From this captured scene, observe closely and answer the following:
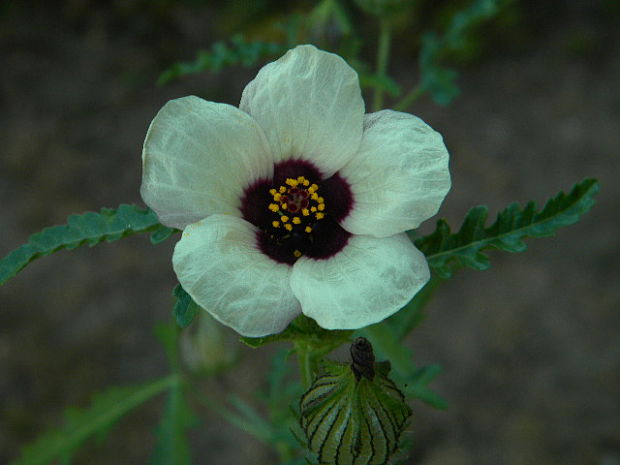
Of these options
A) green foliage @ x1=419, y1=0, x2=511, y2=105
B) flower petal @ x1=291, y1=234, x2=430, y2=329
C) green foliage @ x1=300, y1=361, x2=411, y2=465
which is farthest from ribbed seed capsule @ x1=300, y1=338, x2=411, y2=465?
green foliage @ x1=419, y1=0, x2=511, y2=105

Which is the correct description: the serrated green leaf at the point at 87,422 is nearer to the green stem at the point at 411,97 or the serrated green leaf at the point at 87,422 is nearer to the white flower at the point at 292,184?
the green stem at the point at 411,97

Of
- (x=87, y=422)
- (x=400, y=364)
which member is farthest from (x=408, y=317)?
(x=87, y=422)

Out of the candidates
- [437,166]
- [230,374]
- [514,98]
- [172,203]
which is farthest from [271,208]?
[514,98]

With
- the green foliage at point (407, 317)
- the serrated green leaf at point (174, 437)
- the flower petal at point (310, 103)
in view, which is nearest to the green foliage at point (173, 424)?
the serrated green leaf at point (174, 437)

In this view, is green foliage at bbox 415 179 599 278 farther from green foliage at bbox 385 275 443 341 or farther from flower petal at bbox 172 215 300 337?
green foliage at bbox 385 275 443 341

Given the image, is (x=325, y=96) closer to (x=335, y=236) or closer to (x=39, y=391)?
(x=335, y=236)

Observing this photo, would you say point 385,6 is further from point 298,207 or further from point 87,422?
point 87,422
